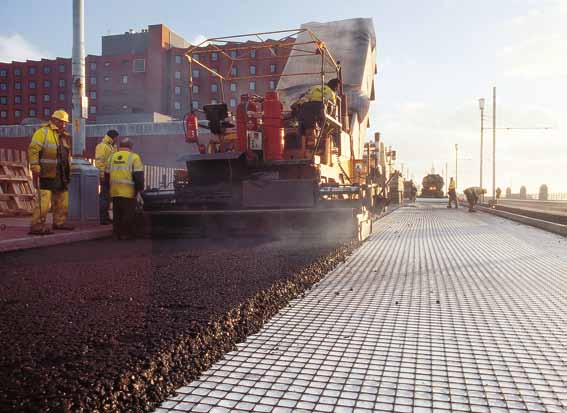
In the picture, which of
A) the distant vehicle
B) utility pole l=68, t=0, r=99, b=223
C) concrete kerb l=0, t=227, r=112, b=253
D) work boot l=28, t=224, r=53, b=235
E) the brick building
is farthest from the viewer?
the brick building

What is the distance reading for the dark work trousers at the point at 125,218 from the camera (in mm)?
6254

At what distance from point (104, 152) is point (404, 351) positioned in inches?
273

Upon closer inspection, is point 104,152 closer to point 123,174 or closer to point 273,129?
point 123,174

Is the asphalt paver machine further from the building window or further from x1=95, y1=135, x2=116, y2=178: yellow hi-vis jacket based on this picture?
the building window

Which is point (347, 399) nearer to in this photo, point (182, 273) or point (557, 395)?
point (557, 395)

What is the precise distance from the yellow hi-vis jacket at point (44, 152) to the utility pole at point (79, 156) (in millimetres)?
Answer: 1624

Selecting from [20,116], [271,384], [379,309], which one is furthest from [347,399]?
[20,116]

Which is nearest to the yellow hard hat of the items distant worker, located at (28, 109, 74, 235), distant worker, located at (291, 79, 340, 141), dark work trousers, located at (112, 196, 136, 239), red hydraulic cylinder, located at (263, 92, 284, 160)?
distant worker, located at (28, 109, 74, 235)

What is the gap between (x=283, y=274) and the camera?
10.8ft

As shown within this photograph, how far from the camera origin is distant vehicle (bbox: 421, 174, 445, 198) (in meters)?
33.0

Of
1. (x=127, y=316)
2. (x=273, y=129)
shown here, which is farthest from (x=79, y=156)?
(x=127, y=316)

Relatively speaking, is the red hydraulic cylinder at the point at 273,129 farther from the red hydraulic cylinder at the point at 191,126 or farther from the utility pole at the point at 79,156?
the utility pole at the point at 79,156

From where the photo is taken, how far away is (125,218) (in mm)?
6273

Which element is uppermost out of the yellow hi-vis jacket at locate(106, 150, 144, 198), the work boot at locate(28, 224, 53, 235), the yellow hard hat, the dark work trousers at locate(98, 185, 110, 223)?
the yellow hard hat
